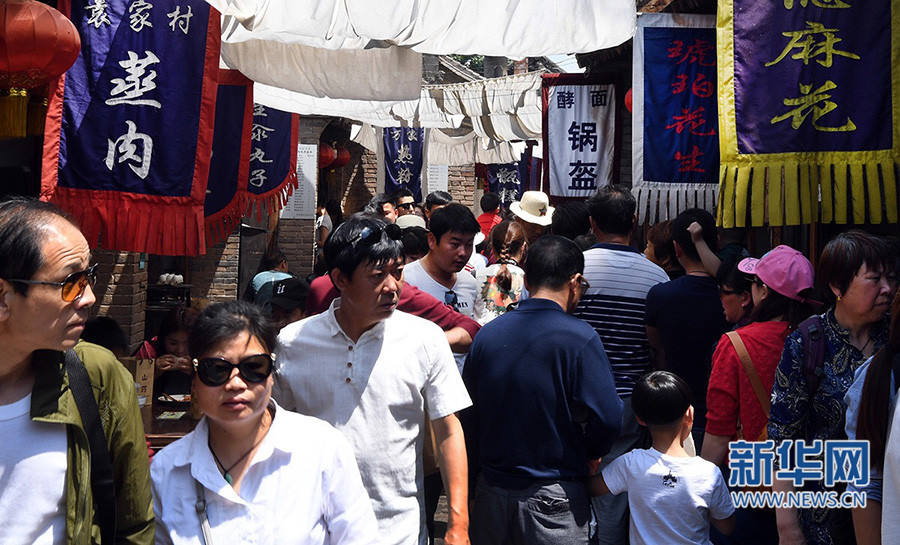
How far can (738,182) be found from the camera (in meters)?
4.99

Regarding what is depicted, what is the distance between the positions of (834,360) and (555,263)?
113 centimetres

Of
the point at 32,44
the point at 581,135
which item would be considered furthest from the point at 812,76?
the point at 32,44

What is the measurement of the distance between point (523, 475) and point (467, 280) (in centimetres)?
201

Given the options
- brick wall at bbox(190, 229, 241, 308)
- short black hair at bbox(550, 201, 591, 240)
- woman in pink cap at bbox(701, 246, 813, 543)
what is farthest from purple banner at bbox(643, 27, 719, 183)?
brick wall at bbox(190, 229, 241, 308)

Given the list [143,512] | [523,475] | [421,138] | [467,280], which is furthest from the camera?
[421,138]

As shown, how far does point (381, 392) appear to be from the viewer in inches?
128

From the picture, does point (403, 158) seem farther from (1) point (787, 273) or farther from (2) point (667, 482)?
(2) point (667, 482)

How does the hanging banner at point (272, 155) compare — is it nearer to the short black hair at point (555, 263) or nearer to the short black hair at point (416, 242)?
the short black hair at point (416, 242)

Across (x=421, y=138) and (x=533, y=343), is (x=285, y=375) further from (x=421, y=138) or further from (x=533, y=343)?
(x=421, y=138)

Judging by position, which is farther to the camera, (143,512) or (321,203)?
(321,203)

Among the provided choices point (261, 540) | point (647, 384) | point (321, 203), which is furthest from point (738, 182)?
point (321, 203)

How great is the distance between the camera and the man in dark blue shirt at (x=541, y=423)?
3607mm

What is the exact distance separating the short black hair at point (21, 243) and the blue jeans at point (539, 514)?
2077 millimetres

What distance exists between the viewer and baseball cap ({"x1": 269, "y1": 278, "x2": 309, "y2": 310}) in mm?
5816
